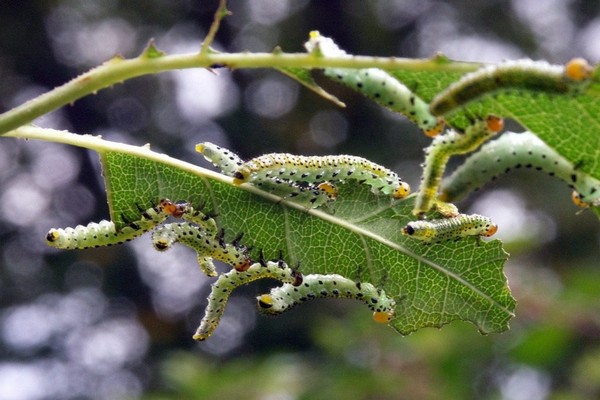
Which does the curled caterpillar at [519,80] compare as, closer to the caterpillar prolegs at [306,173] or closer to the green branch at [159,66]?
the green branch at [159,66]

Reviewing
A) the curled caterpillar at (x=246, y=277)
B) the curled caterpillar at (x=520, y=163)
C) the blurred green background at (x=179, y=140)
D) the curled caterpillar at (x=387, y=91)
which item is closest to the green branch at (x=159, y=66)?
the curled caterpillar at (x=387, y=91)

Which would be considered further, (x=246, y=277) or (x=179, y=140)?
(x=179, y=140)

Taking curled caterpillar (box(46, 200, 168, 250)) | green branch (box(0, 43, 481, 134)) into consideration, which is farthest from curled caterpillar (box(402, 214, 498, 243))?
curled caterpillar (box(46, 200, 168, 250))

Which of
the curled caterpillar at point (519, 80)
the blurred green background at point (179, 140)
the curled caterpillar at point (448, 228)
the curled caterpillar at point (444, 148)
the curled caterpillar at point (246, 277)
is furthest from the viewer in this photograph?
the blurred green background at point (179, 140)

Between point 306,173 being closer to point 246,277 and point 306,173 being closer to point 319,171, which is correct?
point 319,171

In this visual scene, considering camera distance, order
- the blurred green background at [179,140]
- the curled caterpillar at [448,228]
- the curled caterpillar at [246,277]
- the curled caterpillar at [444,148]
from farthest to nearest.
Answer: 1. the blurred green background at [179,140]
2. the curled caterpillar at [246,277]
3. the curled caterpillar at [448,228]
4. the curled caterpillar at [444,148]

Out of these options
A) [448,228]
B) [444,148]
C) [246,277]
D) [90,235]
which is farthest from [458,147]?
[90,235]
